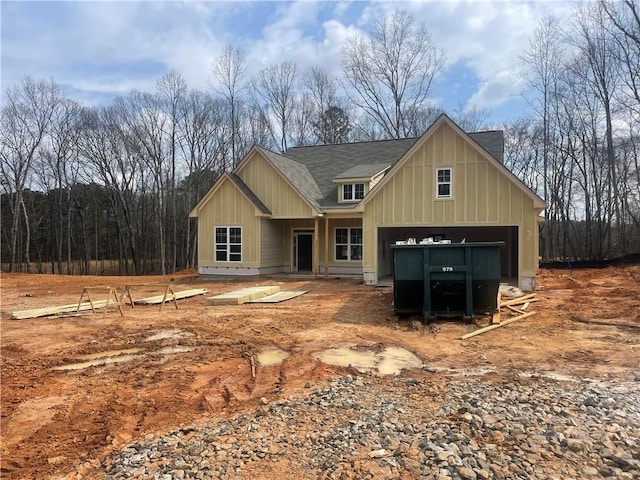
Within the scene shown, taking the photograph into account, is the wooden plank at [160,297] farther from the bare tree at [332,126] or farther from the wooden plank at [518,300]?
the bare tree at [332,126]

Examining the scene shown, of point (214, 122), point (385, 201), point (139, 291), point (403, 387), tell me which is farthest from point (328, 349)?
point (214, 122)

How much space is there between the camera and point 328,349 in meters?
8.12

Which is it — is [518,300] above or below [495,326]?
above

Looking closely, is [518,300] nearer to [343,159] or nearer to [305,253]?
[305,253]

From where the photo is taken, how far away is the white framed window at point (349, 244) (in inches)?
845

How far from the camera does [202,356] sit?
25.5 ft

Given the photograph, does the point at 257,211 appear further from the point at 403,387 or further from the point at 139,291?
the point at 403,387

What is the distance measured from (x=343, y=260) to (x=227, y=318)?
11039 mm

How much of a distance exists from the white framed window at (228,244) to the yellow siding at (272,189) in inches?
82.0

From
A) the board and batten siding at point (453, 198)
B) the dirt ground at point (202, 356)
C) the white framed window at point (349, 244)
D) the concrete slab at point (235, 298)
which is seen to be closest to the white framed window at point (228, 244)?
the white framed window at point (349, 244)

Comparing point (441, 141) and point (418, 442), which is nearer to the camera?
point (418, 442)

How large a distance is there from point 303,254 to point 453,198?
29.7 feet

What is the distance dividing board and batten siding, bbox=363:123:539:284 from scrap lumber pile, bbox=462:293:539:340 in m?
3.17

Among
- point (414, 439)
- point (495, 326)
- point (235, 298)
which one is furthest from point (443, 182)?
point (414, 439)
